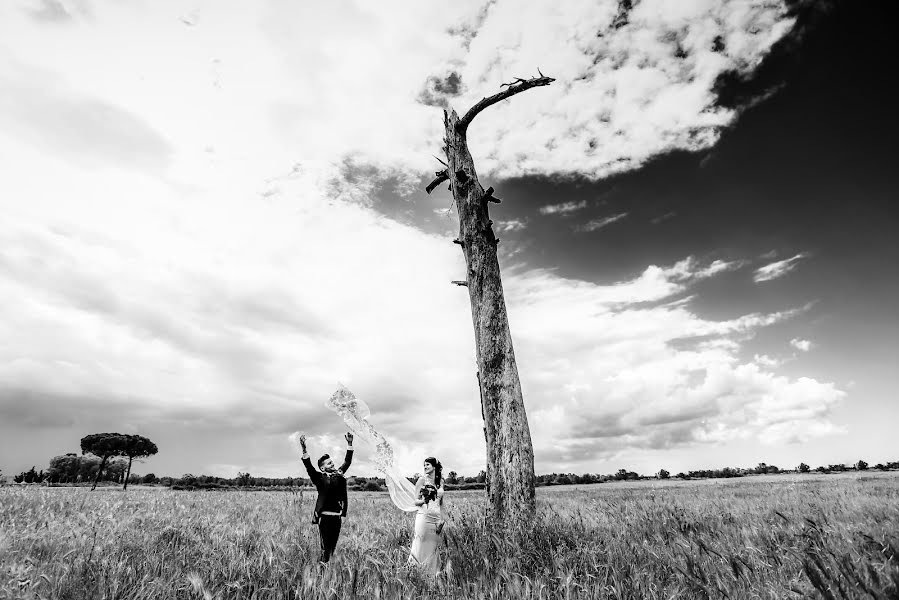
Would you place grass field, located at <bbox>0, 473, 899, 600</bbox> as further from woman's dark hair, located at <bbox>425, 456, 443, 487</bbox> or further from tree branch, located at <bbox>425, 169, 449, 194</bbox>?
tree branch, located at <bbox>425, 169, 449, 194</bbox>

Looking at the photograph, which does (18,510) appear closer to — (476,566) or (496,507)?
(496,507)

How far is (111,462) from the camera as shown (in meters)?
83.6

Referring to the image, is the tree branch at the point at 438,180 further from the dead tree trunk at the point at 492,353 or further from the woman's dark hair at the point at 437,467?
the woman's dark hair at the point at 437,467

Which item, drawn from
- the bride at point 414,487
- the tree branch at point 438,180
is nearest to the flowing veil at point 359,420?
the bride at point 414,487

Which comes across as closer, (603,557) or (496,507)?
(603,557)

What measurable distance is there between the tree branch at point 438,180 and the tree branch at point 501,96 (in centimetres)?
128

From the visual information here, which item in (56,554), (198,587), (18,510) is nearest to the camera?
(198,587)

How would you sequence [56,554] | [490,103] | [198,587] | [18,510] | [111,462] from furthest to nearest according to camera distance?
[111,462] → [490,103] → [18,510] → [56,554] → [198,587]

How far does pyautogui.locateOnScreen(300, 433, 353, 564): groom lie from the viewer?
22.5 ft

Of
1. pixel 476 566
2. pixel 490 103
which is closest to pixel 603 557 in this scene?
pixel 476 566

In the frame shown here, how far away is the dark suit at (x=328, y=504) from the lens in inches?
269

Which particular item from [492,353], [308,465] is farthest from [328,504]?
[492,353]

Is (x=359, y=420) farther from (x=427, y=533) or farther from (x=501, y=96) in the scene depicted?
(x=501, y=96)

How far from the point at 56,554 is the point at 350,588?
3.37m
